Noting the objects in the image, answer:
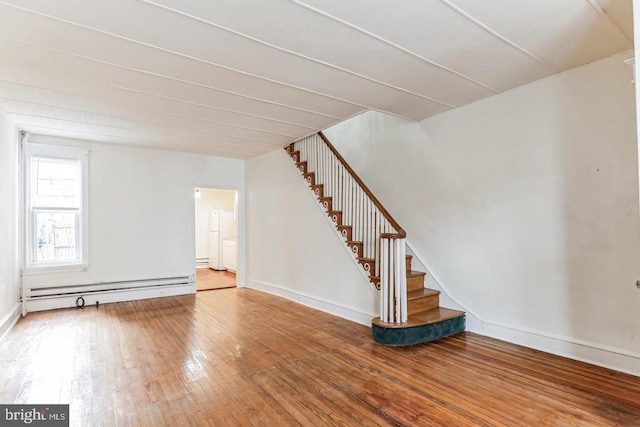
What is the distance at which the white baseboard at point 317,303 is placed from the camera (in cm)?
420

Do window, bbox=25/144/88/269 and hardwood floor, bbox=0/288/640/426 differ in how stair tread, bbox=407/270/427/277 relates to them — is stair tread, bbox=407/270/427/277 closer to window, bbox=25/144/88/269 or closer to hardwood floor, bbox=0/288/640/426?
hardwood floor, bbox=0/288/640/426

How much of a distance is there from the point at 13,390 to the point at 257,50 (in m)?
3.22

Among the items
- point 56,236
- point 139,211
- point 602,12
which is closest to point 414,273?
point 602,12

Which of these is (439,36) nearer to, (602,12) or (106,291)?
(602,12)

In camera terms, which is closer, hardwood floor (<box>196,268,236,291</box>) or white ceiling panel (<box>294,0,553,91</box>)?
white ceiling panel (<box>294,0,553,91</box>)

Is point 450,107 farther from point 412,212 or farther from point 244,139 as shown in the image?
point 244,139

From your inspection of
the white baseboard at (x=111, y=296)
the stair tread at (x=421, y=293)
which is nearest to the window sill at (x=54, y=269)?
the white baseboard at (x=111, y=296)

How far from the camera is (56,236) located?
5.11 metres

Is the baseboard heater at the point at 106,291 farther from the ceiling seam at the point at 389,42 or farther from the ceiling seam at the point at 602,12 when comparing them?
the ceiling seam at the point at 602,12

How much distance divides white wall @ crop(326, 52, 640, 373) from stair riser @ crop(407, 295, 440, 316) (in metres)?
0.23

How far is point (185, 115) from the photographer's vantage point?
394 cm

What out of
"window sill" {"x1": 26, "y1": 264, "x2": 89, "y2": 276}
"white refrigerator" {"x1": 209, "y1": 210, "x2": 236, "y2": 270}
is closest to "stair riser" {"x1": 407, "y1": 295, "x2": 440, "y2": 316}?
"window sill" {"x1": 26, "y1": 264, "x2": 89, "y2": 276}

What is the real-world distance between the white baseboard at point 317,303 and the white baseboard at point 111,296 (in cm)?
135

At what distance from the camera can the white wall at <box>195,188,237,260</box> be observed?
388 inches
